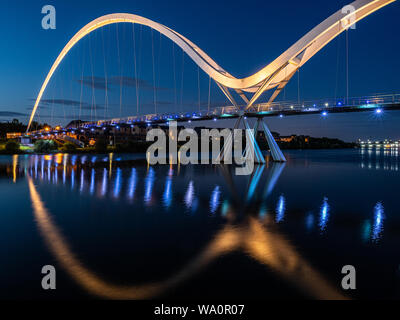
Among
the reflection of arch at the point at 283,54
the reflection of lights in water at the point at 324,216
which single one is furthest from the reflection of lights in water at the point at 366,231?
the reflection of arch at the point at 283,54

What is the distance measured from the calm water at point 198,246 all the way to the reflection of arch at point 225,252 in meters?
0.02

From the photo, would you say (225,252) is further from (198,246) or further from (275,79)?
(275,79)

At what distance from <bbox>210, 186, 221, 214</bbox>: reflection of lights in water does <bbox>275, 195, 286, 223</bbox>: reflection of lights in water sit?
2.29 meters

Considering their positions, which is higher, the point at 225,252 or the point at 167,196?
the point at 167,196

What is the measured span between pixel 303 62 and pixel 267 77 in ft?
12.6

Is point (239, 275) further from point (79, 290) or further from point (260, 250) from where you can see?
point (79, 290)

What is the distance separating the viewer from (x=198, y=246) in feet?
23.6

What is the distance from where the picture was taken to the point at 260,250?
688 cm

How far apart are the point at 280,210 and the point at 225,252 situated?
5342mm

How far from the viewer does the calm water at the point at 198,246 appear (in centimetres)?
512

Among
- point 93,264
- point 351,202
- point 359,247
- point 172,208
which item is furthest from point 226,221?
point 351,202

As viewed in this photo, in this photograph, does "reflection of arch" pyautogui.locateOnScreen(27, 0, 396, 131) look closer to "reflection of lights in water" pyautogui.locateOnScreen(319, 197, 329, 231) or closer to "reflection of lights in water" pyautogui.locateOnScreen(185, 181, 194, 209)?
"reflection of lights in water" pyautogui.locateOnScreen(319, 197, 329, 231)

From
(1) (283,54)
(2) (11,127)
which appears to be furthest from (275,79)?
(2) (11,127)

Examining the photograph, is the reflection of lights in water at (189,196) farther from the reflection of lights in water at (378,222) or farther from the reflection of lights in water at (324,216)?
the reflection of lights in water at (378,222)
